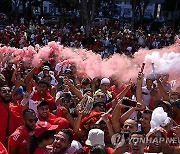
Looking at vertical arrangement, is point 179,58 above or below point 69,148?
above

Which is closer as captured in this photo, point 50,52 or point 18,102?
point 18,102

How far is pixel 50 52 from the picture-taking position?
1049 cm

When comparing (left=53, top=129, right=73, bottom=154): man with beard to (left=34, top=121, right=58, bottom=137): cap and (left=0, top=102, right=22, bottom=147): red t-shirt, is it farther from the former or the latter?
(left=0, top=102, right=22, bottom=147): red t-shirt

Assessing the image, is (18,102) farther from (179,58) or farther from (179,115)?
(179,58)

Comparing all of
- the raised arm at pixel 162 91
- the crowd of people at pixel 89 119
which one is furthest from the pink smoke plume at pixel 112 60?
the raised arm at pixel 162 91

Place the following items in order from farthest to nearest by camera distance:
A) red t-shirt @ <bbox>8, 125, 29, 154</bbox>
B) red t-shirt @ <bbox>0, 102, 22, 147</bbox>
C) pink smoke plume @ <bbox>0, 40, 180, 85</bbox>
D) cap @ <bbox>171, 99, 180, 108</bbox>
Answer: pink smoke plume @ <bbox>0, 40, 180, 85</bbox> → cap @ <bbox>171, 99, 180, 108</bbox> → red t-shirt @ <bbox>0, 102, 22, 147</bbox> → red t-shirt @ <bbox>8, 125, 29, 154</bbox>

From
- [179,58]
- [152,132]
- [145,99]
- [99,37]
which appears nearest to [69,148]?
[152,132]

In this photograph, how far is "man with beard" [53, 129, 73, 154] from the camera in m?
4.31

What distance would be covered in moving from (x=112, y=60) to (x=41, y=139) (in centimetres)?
516

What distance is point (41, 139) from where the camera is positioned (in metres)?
4.54

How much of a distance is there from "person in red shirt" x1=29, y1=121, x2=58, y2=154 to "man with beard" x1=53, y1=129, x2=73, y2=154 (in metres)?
0.17

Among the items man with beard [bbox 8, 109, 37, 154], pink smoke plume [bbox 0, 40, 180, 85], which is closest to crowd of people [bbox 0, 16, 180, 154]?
man with beard [bbox 8, 109, 37, 154]

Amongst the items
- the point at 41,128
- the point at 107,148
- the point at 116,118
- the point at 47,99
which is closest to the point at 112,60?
the point at 47,99

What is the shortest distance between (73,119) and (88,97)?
0.70 m
